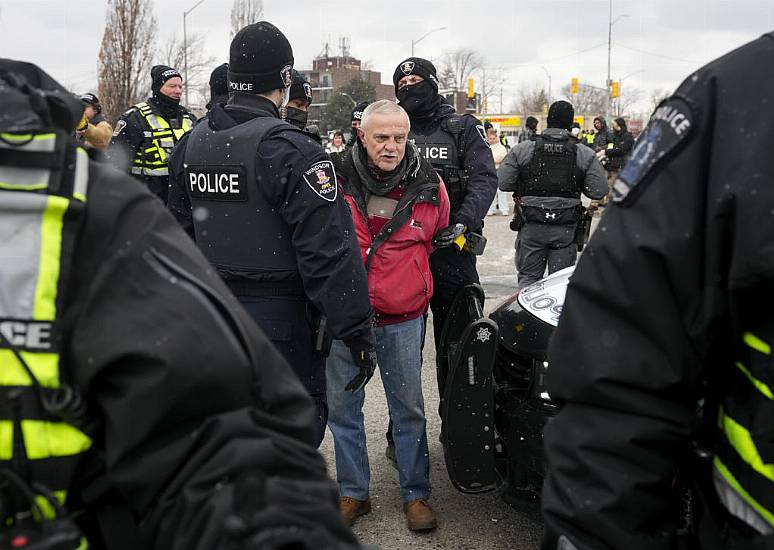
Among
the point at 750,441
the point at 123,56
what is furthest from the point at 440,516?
the point at 123,56

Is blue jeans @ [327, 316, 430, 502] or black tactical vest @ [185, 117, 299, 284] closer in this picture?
black tactical vest @ [185, 117, 299, 284]

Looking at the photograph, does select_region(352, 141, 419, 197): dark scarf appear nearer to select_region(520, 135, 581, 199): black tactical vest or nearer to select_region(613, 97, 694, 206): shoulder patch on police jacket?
select_region(613, 97, 694, 206): shoulder patch on police jacket

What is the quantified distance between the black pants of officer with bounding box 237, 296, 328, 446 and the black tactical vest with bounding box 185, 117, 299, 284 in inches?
4.2

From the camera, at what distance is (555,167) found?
6730 mm

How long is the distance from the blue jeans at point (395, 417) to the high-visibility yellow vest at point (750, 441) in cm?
258

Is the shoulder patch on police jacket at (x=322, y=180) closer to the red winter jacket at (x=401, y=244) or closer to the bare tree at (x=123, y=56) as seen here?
the red winter jacket at (x=401, y=244)

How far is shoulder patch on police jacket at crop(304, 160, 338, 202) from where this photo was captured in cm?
319

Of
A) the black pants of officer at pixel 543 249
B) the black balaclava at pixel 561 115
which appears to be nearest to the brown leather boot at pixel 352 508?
the black pants of officer at pixel 543 249

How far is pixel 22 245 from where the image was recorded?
121 centimetres

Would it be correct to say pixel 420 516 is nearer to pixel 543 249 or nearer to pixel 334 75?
pixel 543 249

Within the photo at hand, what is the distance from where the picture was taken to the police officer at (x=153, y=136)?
25.0 feet

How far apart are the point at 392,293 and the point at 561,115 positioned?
141 inches

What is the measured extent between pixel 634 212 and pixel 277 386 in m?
0.65

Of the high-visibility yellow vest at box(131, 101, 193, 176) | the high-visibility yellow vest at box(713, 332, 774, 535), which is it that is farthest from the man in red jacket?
the high-visibility yellow vest at box(131, 101, 193, 176)
